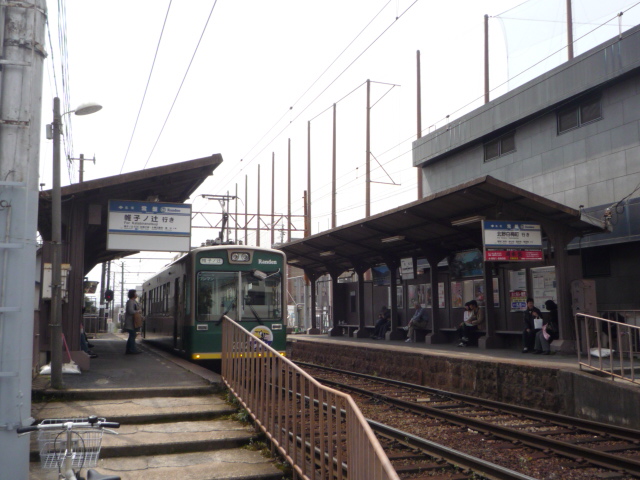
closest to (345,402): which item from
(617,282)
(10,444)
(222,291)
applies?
(10,444)

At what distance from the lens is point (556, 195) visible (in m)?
18.6

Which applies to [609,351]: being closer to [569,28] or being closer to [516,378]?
[516,378]

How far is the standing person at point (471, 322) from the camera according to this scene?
18127mm

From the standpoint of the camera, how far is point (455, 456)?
7578mm

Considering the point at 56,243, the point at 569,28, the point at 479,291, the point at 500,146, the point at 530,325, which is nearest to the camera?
the point at 56,243

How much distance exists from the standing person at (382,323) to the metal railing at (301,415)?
13.9 metres

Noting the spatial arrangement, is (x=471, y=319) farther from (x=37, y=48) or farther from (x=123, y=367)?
(x=37, y=48)

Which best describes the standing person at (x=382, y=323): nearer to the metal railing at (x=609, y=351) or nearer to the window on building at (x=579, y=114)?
the window on building at (x=579, y=114)

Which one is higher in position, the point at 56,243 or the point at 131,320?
the point at 56,243

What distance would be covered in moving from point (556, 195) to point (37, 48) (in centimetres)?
1582

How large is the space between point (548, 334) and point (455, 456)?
836 cm

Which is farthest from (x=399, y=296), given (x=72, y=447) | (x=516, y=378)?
(x=72, y=447)

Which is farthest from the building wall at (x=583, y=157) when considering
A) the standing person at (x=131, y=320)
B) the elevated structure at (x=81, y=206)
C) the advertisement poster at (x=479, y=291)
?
the standing person at (x=131, y=320)

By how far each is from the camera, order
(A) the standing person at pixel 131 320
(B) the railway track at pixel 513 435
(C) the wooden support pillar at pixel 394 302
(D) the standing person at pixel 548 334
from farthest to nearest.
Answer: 1. (C) the wooden support pillar at pixel 394 302
2. (A) the standing person at pixel 131 320
3. (D) the standing person at pixel 548 334
4. (B) the railway track at pixel 513 435
